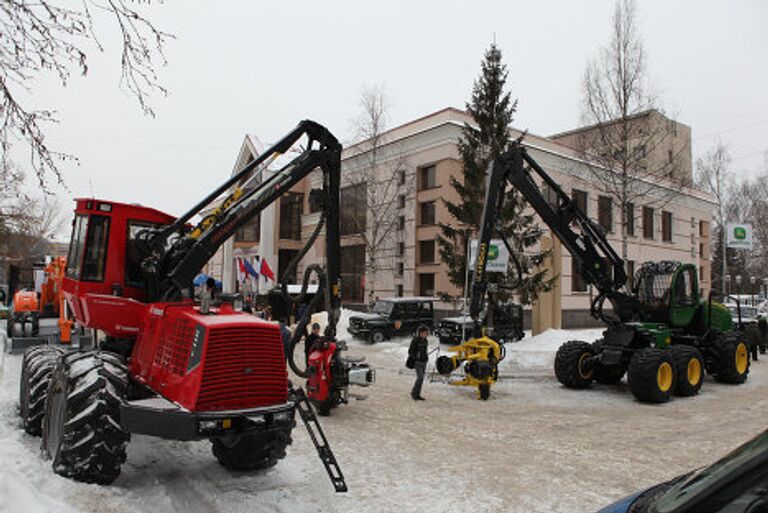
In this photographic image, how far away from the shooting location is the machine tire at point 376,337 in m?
23.3

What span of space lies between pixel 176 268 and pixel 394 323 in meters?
17.3

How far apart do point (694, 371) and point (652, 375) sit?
6.14ft

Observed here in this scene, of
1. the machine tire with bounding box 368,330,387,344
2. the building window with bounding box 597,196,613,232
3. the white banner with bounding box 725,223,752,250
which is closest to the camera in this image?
the machine tire with bounding box 368,330,387,344

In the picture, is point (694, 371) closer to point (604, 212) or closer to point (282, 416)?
point (282, 416)

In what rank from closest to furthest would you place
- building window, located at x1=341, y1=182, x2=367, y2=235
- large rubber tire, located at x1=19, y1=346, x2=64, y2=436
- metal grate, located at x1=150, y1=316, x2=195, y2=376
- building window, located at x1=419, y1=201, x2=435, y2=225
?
metal grate, located at x1=150, y1=316, x2=195, y2=376 < large rubber tire, located at x1=19, y1=346, x2=64, y2=436 < building window, located at x1=419, y1=201, x2=435, y2=225 < building window, located at x1=341, y1=182, x2=367, y2=235

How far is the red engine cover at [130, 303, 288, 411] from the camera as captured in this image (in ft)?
17.6

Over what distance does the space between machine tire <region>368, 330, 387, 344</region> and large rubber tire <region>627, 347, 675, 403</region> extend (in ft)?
41.2

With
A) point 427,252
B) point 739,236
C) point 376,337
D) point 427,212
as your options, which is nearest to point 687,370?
point 376,337

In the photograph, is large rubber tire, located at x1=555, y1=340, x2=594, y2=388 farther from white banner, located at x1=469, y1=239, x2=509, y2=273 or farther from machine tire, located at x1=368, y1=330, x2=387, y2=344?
machine tire, located at x1=368, y1=330, x2=387, y2=344

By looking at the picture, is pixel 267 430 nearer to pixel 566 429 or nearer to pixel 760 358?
pixel 566 429

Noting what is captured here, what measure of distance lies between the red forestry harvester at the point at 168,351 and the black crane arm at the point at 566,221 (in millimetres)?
5518

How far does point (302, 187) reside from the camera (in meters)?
39.3

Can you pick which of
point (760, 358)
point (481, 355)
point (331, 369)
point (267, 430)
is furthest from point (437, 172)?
point (267, 430)

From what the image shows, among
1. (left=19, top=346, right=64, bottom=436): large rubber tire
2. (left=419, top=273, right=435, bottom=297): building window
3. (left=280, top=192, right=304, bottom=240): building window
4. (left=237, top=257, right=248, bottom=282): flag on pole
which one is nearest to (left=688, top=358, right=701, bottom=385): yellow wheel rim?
(left=19, top=346, right=64, bottom=436): large rubber tire
